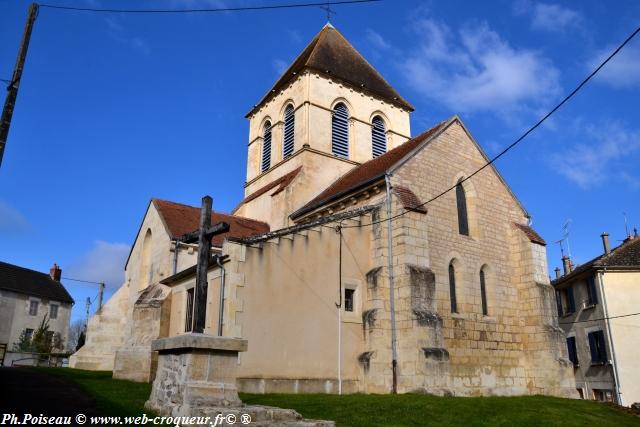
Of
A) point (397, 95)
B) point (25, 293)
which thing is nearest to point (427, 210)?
point (397, 95)

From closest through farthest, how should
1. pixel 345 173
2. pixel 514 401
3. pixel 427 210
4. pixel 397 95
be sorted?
pixel 514 401 → pixel 427 210 → pixel 345 173 → pixel 397 95

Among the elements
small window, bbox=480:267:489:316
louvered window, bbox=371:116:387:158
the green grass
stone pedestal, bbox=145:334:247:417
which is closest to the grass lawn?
the green grass

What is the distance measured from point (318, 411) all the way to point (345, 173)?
15480mm

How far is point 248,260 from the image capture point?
14000mm

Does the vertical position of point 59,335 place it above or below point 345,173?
Answer: below

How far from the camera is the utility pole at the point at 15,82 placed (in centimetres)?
934

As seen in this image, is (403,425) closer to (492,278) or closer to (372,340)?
(372,340)

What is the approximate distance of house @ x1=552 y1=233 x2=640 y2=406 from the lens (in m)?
23.0

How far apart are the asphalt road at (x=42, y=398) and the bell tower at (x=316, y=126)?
1152 cm

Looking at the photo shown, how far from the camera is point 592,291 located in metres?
25.1

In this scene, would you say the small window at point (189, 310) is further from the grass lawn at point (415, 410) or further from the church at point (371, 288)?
the grass lawn at point (415, 410)

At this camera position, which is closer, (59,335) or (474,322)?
(474,322)

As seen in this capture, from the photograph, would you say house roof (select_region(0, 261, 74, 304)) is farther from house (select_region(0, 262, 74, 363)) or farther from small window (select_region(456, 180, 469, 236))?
small window (select_region(456, 180, 469, 236))

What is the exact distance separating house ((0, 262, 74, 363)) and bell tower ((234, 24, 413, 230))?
75.7 ft
